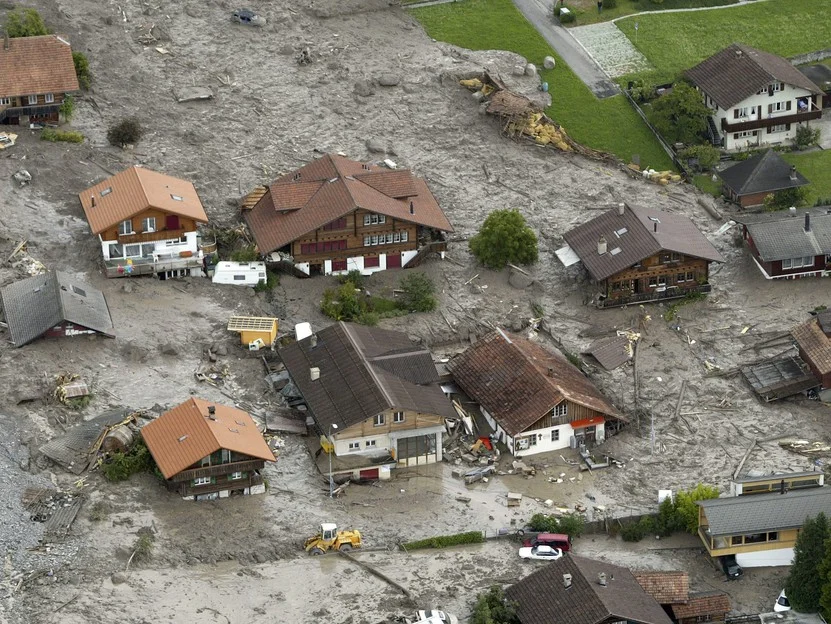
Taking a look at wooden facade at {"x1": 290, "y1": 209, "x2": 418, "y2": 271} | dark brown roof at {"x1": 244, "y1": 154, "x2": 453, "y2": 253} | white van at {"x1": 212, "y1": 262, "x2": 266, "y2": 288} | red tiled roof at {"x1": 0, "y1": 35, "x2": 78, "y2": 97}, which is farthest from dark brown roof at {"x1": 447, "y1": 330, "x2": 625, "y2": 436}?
red tiled roof at {"x1": 0, "y1": 35, "x2": 78, "y2": 97}

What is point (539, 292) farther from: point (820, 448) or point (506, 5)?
point (506, 5)

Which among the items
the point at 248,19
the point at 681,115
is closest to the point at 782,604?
the point at 681,115

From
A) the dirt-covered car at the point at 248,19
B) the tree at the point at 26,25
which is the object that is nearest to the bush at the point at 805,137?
the dirt-covered car at the point at 248,19

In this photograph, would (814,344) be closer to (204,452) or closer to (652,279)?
(652,279)

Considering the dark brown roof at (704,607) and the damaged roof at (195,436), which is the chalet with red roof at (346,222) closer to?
the damaged roof at (195,436)

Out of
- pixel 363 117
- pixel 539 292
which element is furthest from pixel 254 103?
pixel 539 292

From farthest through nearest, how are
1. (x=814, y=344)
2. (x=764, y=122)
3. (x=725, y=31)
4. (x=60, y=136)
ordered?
(x=725, y=31) < (x=764, y=122) < (x=60, y=136) < (x=814, y=344)
